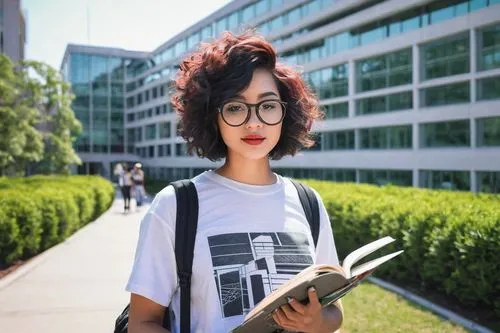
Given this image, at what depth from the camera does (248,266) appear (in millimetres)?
1792

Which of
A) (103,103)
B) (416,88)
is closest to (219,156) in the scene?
(416,88)

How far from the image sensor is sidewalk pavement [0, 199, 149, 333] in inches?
214

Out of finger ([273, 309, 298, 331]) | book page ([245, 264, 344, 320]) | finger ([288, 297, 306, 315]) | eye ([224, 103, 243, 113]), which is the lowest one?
finger ([273, 309, 298, 331])

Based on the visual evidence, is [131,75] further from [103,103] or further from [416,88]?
[416,88]

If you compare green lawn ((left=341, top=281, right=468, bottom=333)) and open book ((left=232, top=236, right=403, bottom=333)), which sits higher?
open book ((left=232, top=236, right=403, bottom=333))

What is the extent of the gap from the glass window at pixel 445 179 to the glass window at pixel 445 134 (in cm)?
149

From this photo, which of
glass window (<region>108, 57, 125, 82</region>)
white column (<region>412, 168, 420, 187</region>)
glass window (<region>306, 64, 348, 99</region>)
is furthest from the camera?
glass window (<region>108, 57, 125, 82</region>)

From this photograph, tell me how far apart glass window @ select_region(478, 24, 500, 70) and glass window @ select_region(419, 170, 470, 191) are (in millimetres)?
5430


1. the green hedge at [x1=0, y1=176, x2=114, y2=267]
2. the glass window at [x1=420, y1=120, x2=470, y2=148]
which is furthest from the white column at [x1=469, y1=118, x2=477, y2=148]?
the green hedge at [x1=0, y1=176, x2=114, y2=267]

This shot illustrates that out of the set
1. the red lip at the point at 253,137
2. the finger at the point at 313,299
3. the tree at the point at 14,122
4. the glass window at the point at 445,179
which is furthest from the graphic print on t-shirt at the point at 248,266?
the glass window at the point at 445,179

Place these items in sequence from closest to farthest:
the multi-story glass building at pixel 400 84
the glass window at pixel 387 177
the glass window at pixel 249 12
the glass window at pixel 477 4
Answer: the glass window at pixel 477 4 < the multi-story glass building at pixel 400 84 < the glass window at pixel 387 177 < the glass window at pixel 249 12

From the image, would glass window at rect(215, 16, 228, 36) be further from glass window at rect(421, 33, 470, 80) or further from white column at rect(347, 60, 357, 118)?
glass window at rect(421, 33, 470, 80)

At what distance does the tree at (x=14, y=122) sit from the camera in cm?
2067

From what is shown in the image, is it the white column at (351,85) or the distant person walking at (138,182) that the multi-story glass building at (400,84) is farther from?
the distant person walking at (138,182)
